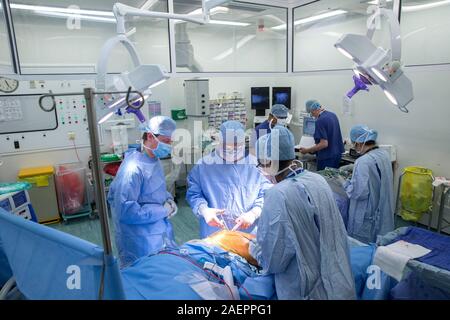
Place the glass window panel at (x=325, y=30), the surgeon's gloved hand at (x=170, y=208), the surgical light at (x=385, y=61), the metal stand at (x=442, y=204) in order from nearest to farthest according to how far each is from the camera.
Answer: the surgical light at (x=385, y=61) < the surgeon's gloved hand at (x=170, y=208) < the metal stand at (x=442, y=204) < the glass window panel at (x=325, y=30)

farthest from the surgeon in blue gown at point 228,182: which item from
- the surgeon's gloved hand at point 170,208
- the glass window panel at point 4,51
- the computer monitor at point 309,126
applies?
the glass window panel at point 4,51

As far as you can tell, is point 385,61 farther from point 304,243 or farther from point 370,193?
point 370,193

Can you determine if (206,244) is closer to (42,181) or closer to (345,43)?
(345,43)

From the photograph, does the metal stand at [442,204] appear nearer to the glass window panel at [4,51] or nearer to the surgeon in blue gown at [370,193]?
the surgeon in blue gown at [370,193]

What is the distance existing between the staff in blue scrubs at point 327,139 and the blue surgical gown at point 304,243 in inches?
109

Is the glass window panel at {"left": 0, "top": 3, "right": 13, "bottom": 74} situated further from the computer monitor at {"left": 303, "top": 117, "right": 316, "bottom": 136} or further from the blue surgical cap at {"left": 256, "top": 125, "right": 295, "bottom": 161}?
the computer monitor at {"left": 303, "top": 117, "right": 316, "bottom": 136}

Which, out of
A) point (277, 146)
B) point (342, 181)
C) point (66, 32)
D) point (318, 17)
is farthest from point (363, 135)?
point (66, 32)

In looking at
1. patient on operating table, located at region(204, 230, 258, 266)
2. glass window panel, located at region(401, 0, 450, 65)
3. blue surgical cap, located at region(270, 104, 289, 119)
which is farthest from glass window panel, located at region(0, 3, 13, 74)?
glass window panel, located at region(401, 0, 450, 65)

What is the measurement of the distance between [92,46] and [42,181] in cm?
208

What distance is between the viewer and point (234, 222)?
2402 mm

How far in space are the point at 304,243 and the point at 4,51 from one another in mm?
4252

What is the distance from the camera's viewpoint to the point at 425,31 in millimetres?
3791

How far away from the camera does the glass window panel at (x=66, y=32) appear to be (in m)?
4.25

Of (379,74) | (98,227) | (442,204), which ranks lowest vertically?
(98,227)
